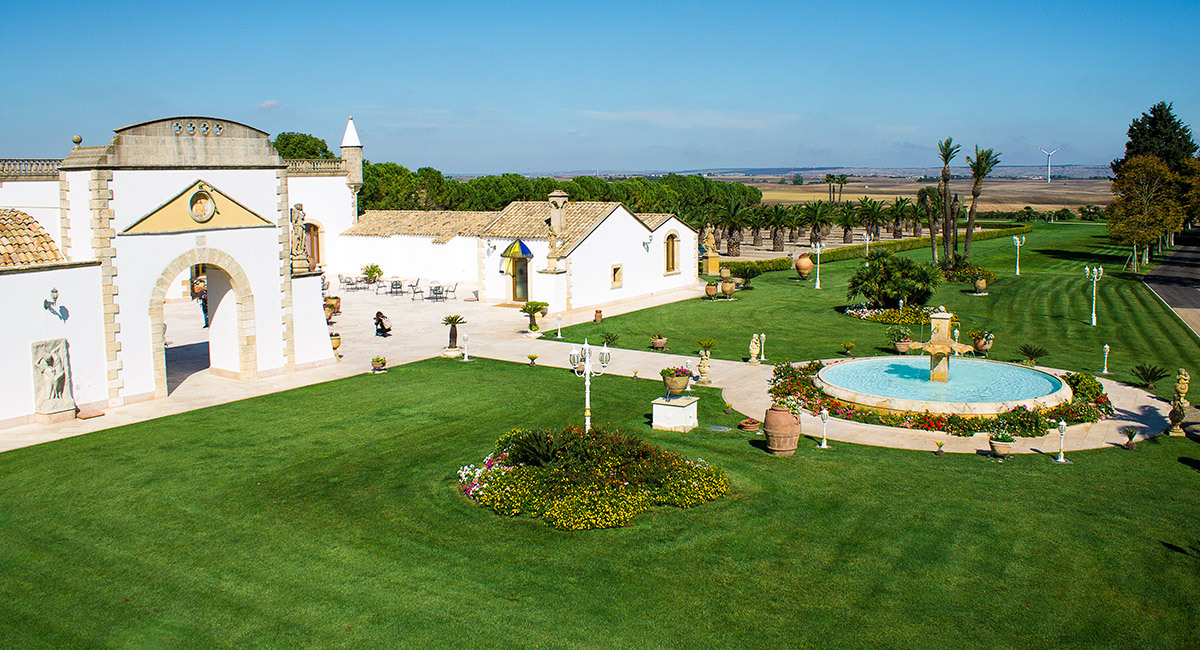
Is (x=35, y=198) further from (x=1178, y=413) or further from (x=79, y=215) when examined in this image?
(x=1178, y=413)

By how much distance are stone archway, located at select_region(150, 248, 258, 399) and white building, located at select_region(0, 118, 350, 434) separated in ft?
0.11

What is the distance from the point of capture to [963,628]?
1176 cm

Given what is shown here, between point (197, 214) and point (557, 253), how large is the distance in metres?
18.4

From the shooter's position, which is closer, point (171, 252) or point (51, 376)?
point (51, 376)

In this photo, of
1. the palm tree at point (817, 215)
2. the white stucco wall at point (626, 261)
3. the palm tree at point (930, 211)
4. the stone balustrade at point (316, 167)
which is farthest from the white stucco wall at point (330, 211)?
the palm tree at point (817, 215)

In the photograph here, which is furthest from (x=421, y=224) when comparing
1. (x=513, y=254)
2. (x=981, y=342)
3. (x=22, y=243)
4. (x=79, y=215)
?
(x=981, y=342)

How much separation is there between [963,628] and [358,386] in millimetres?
18796

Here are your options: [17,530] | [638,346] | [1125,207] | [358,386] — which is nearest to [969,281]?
[1125,207]

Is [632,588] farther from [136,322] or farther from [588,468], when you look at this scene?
[136,322]

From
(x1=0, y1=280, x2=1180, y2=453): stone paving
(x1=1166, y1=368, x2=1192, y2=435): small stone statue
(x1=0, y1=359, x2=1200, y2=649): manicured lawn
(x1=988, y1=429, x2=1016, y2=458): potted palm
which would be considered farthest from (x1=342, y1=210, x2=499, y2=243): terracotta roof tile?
(x1=1166, y1=368, x2=1192, y2=435): small stone statue

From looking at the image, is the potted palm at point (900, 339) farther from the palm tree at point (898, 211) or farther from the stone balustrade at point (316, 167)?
the palm tree at point (898, 211)

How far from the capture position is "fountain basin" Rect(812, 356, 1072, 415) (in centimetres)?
2245

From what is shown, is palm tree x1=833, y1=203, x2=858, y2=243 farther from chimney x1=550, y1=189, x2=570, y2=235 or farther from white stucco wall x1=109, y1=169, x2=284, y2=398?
white stucco wall x1=109, y1=169, x2=284, y2=398

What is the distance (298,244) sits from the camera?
28.3 m
